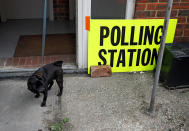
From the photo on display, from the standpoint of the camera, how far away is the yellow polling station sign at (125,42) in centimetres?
367

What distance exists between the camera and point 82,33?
3.72 m

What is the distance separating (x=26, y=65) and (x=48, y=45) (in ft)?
3.49

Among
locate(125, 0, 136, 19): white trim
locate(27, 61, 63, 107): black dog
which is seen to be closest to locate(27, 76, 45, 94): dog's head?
locate(27, 61, 63, 107): black dog

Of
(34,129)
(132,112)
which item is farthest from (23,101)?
(132,112)

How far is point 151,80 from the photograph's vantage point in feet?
12.6

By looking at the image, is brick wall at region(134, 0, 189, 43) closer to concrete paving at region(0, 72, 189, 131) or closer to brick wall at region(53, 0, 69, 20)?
concrete paving at region(0, 72, 189, 131)

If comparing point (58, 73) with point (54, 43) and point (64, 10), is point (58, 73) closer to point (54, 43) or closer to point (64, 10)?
point (54, 43)

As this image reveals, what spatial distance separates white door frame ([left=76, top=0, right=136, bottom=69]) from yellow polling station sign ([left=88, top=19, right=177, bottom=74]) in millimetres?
125

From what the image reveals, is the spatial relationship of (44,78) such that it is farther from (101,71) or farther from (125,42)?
(125,42)

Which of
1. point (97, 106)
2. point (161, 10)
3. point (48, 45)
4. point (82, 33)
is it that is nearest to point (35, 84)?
point (97, 106)

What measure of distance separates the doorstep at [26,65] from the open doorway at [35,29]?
0.17 ft

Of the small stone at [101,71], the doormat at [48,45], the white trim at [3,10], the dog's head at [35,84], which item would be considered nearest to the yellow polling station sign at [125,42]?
the small stone at [101,71]

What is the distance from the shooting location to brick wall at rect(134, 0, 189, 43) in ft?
12.0

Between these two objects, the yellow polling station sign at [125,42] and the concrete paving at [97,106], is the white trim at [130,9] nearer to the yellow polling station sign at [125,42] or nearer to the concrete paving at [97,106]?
the yellow polling station sign at [125,42]
